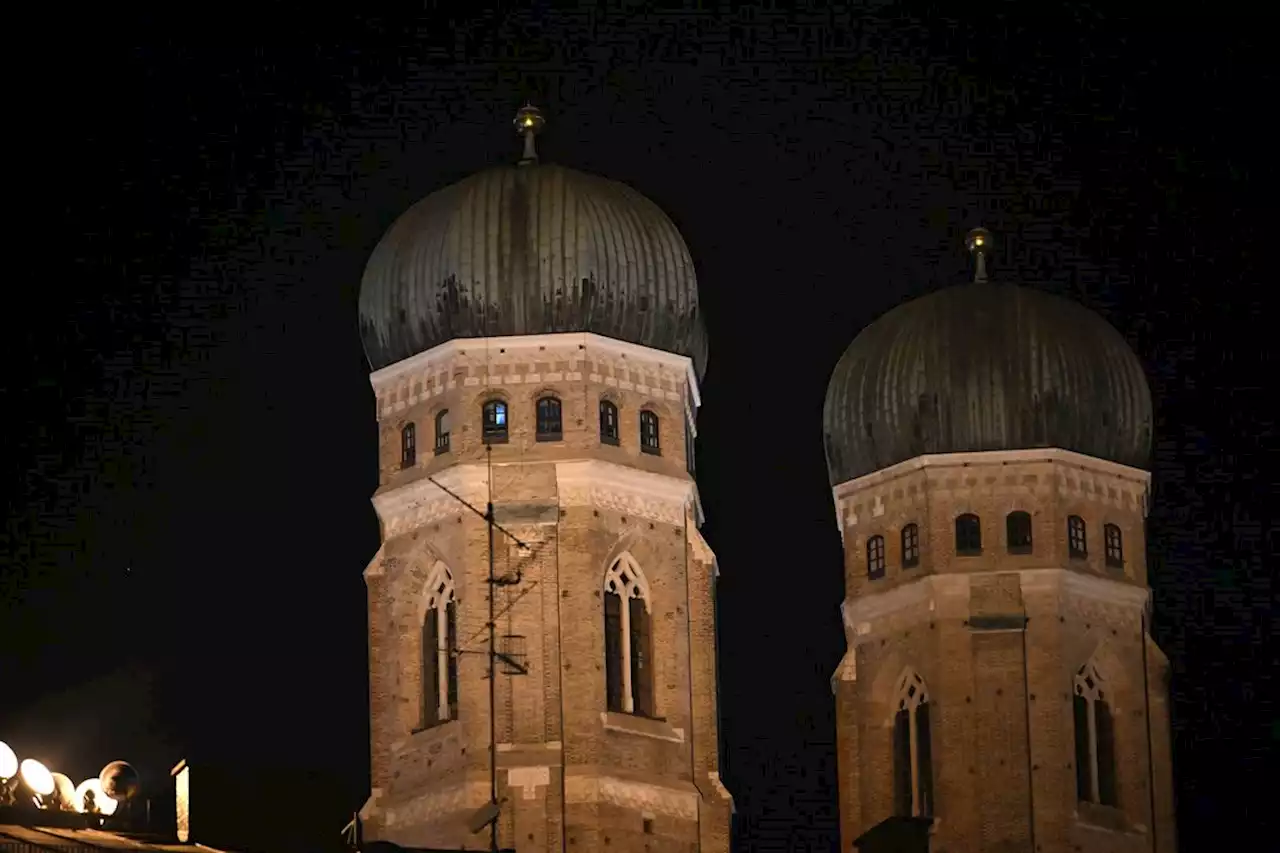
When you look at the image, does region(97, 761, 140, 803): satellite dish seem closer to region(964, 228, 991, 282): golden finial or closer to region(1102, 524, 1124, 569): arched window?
region(1102, 524, 1124, 569): arched window

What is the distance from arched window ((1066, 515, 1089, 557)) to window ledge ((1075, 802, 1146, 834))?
4.60 meters

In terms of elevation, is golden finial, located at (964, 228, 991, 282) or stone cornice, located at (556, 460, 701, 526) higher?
golden finial, located at (964, 228, 991, 282)

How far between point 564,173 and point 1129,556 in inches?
496

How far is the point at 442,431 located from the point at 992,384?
10.5m

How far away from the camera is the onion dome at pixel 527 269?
125438mm

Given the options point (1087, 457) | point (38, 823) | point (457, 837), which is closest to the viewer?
point (38, 823)

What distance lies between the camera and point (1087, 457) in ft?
426

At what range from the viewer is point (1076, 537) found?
12975 centimetres

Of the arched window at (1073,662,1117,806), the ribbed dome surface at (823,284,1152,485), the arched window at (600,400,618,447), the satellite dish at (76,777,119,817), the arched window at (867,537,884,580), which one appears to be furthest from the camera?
the arched window at (867,537,884,580)

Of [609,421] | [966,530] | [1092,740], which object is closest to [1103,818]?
[1092,740]

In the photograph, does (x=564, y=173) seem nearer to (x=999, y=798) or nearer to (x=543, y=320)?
(x=543, y=320)

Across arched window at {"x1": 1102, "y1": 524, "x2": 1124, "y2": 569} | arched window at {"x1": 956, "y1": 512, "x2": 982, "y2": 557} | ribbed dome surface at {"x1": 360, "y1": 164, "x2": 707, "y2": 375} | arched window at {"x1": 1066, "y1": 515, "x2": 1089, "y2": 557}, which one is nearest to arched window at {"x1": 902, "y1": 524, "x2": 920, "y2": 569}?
arched window at {"x1": 956, "y1": 512, "x2": 982, "y2": 557}

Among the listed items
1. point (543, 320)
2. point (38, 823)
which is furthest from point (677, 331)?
point (38, 823)

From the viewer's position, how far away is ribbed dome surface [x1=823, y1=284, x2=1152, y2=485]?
425 ft
